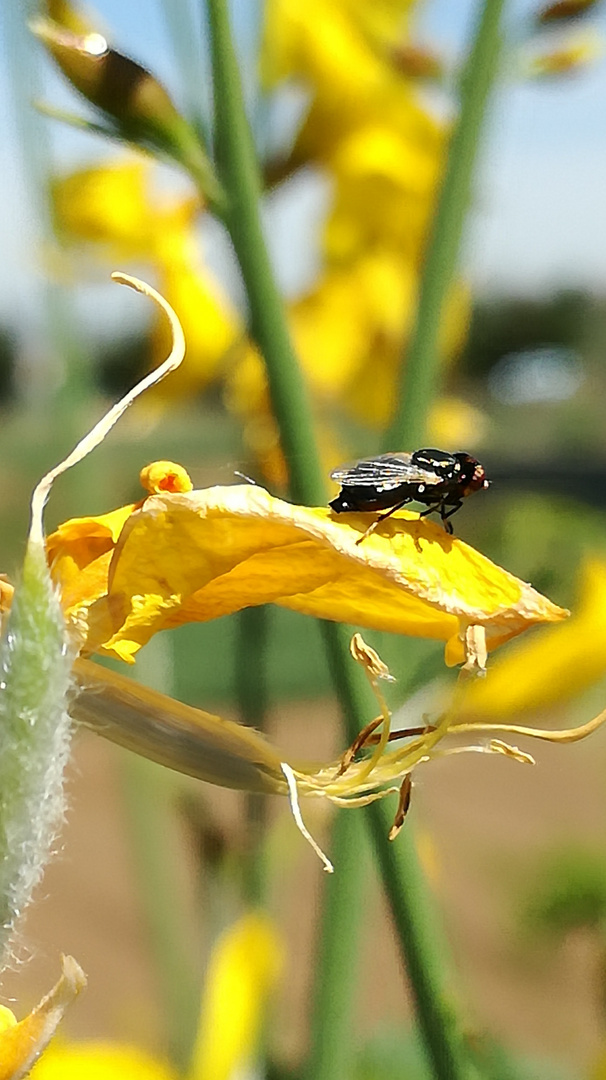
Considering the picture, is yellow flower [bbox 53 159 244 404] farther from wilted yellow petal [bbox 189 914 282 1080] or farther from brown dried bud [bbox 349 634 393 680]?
brown dried bud [bbox 349 634 393 680]

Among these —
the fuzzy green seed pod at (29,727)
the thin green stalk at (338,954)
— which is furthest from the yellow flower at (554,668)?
the fuzzy green seed pod at (29,727)

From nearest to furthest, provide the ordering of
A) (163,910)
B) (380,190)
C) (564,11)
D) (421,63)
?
(564,11) → (421,63) → (163,910) → (380,190)

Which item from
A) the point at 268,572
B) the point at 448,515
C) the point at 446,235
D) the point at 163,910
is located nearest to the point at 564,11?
the point at 446,235

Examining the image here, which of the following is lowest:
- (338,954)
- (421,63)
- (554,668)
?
(338,954)

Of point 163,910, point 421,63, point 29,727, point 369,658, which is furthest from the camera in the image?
point 163,910

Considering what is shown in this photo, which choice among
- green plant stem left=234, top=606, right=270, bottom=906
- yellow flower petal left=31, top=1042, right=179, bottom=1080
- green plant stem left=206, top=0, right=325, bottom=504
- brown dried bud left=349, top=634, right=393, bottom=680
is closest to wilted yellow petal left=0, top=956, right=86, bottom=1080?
brown dried bud left=349, top=634, right=393, bottom=680

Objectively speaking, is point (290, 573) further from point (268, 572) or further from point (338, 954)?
point (338, 954)

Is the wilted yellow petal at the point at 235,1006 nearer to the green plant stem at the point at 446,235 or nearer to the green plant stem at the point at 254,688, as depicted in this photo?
the green plant stem at the point at 254,688
